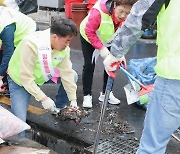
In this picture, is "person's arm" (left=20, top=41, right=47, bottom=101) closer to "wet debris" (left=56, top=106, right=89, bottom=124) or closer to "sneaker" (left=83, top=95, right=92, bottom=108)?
"wet debris" (left=56, top=106, right=89, bottom=124)

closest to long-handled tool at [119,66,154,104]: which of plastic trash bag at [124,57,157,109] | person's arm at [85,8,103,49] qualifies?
plastic trash bag at [124,57,157,109]

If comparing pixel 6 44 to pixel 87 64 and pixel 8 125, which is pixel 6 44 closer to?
pixel 87 64

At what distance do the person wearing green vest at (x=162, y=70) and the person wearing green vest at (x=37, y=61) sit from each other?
1127 mm

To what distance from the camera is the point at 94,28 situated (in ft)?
13.7

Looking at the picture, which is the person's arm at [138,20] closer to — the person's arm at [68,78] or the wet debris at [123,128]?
the person's arm at [68,78]

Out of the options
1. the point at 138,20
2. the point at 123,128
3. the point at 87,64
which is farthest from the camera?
the point at 87,64

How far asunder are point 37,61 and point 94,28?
91cm

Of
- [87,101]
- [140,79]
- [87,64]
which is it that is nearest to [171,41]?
[140,79]

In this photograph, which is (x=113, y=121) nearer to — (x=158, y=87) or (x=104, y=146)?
(x=104, y=146)

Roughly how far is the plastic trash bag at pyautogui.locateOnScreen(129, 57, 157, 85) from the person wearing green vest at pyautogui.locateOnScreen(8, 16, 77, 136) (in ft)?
3.74

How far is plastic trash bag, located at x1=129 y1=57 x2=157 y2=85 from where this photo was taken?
4.49 meters

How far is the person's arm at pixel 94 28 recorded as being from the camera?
13.5 feet

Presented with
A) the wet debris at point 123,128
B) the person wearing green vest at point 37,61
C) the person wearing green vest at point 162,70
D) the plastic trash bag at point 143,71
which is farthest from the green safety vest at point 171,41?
the plastic trash bag at point 143,71

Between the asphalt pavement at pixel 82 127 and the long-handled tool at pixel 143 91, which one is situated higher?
the long-handled tool at pixel 143 91
